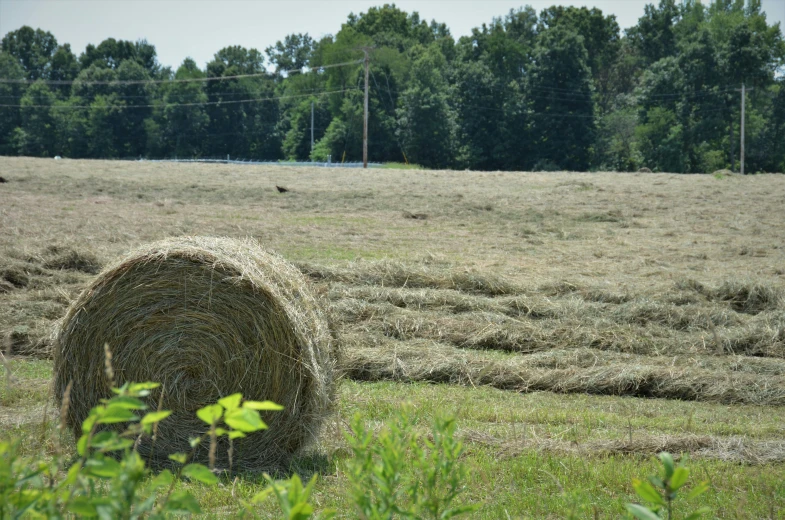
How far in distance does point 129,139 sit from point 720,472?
88100 millimetres

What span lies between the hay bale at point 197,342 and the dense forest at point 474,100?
193 feet

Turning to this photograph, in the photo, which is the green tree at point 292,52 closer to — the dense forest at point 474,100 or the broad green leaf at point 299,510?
the dense forest at point 474,100

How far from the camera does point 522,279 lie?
1255 centimetres

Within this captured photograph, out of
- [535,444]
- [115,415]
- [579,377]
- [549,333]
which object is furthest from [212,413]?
[549,333]

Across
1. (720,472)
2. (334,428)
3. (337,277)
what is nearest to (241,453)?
(334,428)

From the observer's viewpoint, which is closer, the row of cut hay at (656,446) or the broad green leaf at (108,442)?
the broad green leaf at (108,442)

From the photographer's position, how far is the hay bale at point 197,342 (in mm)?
5816

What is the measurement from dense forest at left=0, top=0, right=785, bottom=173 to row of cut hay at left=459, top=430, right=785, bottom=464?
195 feet

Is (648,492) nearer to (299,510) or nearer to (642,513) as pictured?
(642,513)

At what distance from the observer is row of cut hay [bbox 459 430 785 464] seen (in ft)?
18.8

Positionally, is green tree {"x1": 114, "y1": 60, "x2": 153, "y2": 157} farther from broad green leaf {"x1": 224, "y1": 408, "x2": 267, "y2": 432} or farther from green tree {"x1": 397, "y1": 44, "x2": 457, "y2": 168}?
broad green leaf {"x1": 224, "y1": 408, "x2": 267, "y2": 432}

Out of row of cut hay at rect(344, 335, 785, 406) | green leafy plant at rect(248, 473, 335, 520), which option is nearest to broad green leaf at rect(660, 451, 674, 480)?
green leafy plant at rect(248, 473, 335, 520)

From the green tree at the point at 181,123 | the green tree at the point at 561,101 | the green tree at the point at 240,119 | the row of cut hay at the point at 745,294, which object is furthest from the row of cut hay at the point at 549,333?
the green tree at the point at 240,119

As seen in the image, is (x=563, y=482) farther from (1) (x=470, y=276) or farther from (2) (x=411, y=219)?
(2) (x=411, y=219)
